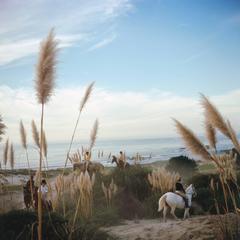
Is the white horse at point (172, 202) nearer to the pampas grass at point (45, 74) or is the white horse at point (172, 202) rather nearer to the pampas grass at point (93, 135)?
the pampas grass at point (93, 135)

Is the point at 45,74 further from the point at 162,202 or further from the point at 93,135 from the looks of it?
the point at 162,202

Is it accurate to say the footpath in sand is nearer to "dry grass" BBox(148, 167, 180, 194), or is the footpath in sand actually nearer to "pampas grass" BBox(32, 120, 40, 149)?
"pampas grass" BBox(32, 120, 40, 149)

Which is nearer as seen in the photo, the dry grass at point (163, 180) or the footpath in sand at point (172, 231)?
the footpath in sand at point (172, 231)

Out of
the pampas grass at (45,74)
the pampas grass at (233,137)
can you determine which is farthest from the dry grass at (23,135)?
the pampas grass at (233,137)

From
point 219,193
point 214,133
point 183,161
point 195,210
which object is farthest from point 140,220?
point 183,161

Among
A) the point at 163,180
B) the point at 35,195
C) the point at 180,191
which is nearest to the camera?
the point at 35,195

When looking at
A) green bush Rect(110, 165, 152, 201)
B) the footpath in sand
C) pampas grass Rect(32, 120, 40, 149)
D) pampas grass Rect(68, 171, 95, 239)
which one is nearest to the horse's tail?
pampas grass Rect(68, 171, 95, 239)

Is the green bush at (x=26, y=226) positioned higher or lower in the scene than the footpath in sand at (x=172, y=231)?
higher

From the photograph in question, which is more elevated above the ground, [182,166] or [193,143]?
[182,166]

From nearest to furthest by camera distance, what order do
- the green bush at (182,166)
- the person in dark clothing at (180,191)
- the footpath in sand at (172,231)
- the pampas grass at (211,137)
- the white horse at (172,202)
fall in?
the pampas grass at (211,137), the footpath in sand at (172,231), the white horse at (172,202), the person in dark clothing at (180,191), the green bush at (182,166)

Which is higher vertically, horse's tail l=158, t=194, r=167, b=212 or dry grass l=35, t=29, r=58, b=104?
dry grass l=35, t=29, r=58, b=104

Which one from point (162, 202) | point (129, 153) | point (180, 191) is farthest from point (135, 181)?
point (129, 153)

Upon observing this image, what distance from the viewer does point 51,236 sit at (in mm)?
6152

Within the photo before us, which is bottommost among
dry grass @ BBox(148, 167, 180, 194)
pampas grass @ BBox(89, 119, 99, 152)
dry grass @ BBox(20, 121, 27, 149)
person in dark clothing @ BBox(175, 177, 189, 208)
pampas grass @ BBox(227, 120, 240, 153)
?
person in dark clothing @ BBox(175, 177, 189, 208)
